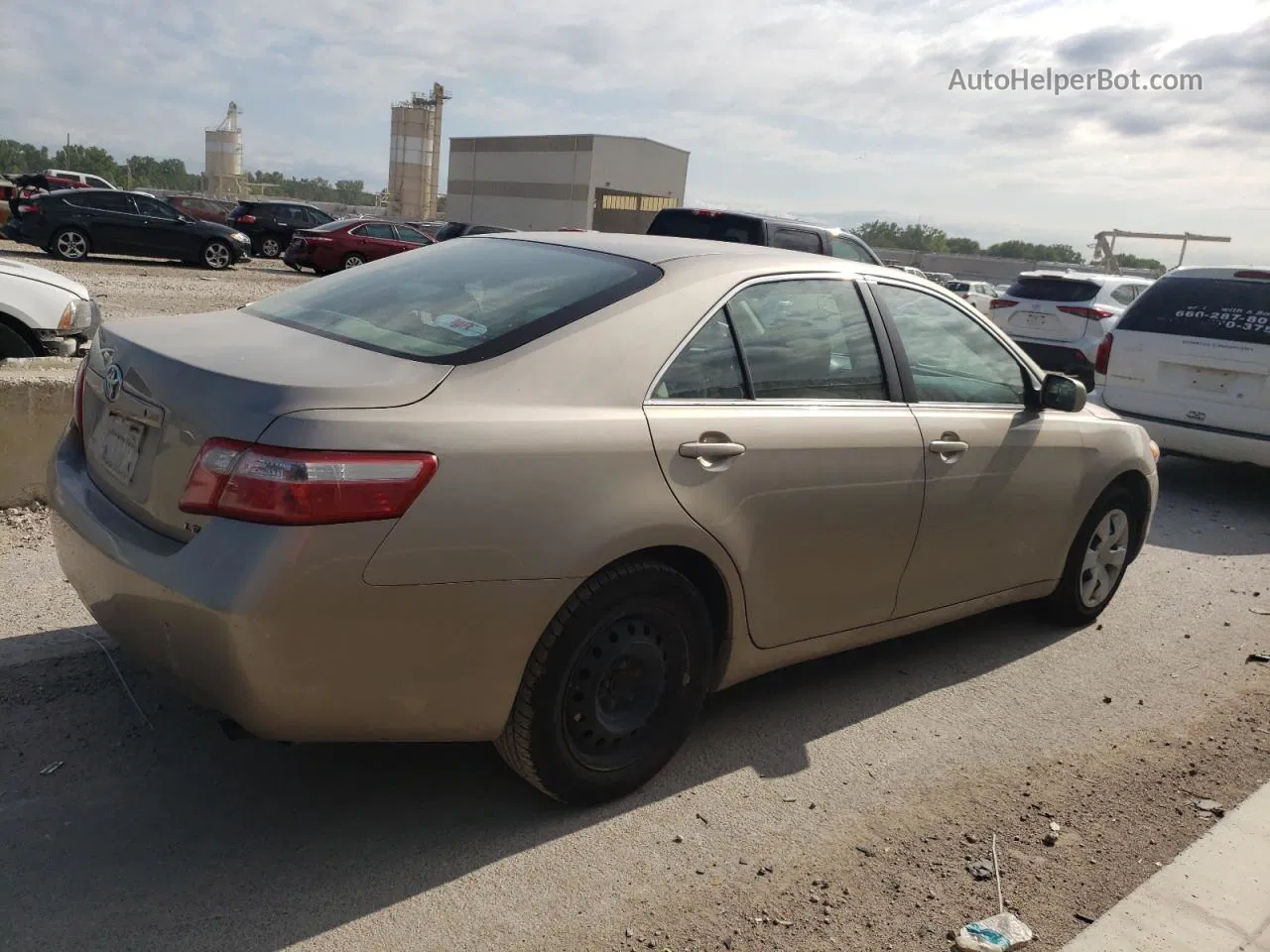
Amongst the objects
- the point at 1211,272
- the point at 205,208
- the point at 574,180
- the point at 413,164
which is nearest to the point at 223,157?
the point at 413,164

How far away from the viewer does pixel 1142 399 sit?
8.51 meters

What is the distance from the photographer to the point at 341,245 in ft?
82.4

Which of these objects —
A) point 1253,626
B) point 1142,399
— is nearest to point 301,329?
point 1253,626

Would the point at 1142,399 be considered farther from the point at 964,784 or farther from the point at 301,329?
the point at 301,329

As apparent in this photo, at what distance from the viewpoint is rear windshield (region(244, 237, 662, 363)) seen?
124 inches

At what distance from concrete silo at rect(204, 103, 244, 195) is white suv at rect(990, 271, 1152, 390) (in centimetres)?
9335

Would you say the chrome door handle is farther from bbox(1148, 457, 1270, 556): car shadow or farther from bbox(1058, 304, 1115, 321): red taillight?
bbox(1058, 304, 1115, 321): red taillight

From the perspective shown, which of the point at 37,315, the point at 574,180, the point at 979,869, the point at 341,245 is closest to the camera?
the point at 979,869

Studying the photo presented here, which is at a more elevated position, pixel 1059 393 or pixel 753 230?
pixel 753 230

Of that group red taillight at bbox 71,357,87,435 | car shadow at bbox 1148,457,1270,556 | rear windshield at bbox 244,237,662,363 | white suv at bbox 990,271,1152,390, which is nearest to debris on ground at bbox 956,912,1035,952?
rear windshield at bbox 244,237,662,363

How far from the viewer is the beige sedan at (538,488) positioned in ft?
8.57

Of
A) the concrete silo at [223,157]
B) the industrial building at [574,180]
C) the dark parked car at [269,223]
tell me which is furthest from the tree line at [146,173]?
the dark parked car at [269,223]

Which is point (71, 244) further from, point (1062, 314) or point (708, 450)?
point (708, 450)

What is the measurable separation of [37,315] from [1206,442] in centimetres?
794
